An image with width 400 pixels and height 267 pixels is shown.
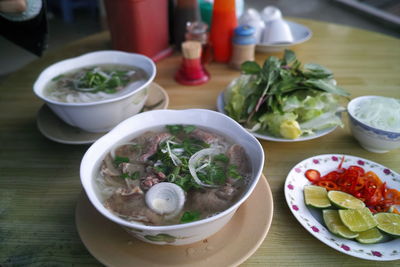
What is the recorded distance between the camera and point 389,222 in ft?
2.86

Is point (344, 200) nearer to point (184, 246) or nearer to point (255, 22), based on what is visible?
point (184, 246)

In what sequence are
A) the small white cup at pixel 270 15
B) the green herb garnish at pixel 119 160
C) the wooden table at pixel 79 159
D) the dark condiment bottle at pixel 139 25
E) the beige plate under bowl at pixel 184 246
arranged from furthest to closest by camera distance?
the small white cup at pixel 270 15 < the dark condiment bottle at pixel 139 25 < the green herb garnish at pixel 119 160 < the wooden table at pixel 79 159 < the beige plate under bowl at pixel 184 246

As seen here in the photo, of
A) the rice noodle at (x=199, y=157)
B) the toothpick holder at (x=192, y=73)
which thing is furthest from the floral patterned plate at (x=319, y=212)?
the toothpick holder at (x=192, y=73)

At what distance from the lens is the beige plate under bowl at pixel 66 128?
119 cm

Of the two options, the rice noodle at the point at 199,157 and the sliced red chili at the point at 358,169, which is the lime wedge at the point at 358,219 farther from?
the rice noodle at the point at 199,157

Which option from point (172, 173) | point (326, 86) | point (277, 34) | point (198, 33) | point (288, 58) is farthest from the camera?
point (277, 34)

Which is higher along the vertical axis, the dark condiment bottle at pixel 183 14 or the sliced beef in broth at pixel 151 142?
the dark condiment bottle at pixel 183 14

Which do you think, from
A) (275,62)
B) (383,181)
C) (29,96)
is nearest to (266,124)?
(275,62)

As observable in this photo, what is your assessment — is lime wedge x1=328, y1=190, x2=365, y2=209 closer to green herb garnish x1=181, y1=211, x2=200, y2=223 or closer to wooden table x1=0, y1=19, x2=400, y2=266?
wooden table x1=0, y1=19, x2=400, y2=266

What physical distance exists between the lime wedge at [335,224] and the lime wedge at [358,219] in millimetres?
14

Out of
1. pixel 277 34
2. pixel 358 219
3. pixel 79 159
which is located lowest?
pixel 79 159

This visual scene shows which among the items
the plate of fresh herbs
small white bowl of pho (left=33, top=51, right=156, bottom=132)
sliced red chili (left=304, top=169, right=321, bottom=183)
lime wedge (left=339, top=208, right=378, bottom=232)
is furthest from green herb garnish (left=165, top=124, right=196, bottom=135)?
lime wedge (left=339, top=208, right=378, bottom=232)

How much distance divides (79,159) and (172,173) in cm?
52

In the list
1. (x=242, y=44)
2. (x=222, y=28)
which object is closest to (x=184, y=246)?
(x=242, y=44)
